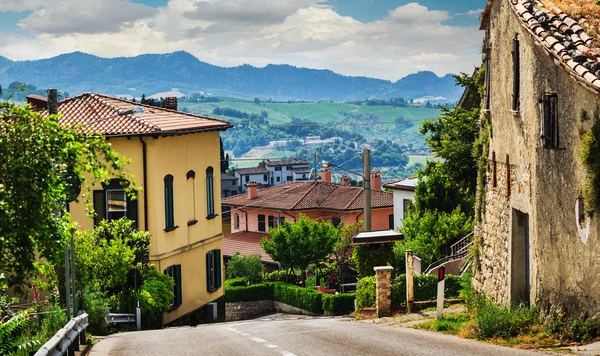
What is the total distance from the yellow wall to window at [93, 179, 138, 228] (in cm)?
30

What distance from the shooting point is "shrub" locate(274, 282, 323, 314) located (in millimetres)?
43188

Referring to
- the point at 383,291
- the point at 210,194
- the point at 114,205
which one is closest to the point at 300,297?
the point at 210,194

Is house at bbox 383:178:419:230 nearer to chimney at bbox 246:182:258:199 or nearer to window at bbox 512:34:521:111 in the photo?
chimney at bbox 246:182:258:199

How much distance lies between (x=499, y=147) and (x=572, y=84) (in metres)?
5.84

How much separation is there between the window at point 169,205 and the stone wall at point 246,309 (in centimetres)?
1499

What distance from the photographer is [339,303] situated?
4122 centimetres

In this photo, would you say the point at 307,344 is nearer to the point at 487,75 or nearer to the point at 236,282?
the point at 487,75

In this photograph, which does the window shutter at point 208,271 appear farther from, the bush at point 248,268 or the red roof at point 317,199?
the red roof at point 317,199

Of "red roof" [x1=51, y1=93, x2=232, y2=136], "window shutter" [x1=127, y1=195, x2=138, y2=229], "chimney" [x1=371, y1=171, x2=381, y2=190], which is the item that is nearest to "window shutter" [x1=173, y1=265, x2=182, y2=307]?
"window shutter" [x1=127, y1=195, x2=138, y2=229]

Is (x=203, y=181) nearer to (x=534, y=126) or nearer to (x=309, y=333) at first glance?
(x=309, y=333)

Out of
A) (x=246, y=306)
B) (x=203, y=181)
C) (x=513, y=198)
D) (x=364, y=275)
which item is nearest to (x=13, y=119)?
(x=513, y=198)

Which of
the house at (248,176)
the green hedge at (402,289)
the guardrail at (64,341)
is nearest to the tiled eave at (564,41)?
the guardrail at (64,341)

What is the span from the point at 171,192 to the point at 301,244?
61.2 feet

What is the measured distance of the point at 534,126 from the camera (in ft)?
52.6
